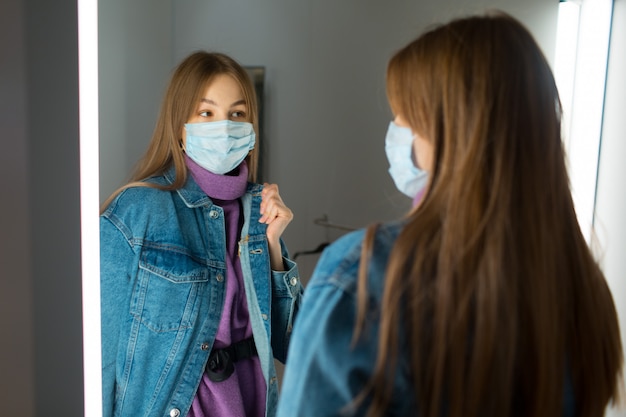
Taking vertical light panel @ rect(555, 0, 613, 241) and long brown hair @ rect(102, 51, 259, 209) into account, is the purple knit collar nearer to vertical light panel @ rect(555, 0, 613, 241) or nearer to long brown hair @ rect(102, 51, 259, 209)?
long brown hair @ rect(102, 51, 259, 209)

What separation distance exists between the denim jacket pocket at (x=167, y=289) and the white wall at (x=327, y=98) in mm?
178

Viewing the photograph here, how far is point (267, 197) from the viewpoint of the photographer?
2.95 ft

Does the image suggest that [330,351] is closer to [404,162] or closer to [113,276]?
[404,162]

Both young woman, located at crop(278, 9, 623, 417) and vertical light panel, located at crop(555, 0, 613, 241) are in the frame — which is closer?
young woman, located at crop(278, 9, 623, 417)

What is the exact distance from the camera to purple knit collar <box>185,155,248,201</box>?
32.8 inches

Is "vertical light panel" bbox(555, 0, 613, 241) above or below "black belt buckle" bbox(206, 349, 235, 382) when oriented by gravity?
above

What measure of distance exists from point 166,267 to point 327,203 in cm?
30

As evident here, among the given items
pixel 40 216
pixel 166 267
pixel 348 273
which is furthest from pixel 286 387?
pixel 40 216

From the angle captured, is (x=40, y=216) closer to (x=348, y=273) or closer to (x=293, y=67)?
(x=293, y=67)

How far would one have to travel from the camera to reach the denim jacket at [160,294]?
2.65 ft

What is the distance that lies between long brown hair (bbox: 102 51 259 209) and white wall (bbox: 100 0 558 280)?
0.24ft

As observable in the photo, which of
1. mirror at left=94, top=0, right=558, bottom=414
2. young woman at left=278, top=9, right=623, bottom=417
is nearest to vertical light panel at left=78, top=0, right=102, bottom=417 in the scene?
mirror at left=94, top=0, right=558, bottom=414

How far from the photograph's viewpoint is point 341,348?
0.52 meters

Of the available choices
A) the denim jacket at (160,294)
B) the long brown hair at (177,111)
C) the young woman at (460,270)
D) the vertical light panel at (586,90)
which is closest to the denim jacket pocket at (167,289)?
the denim jacket at (160,294)
